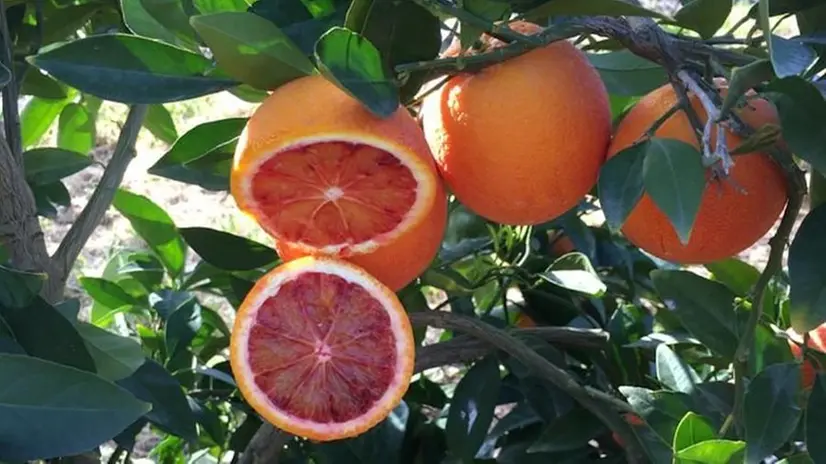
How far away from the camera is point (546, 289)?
3.28ft

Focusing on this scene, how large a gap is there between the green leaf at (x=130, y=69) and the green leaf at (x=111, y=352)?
0.52 ft

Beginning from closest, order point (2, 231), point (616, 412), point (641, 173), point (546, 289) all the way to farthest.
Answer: point (641, 173) → point (2, 231) → point (616, 412) → point (546, 289)

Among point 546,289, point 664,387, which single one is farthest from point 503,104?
point 546,289

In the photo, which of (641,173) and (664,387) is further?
(664,387)

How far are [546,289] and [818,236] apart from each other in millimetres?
501

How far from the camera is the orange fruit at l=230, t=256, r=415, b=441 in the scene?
0.56 meters

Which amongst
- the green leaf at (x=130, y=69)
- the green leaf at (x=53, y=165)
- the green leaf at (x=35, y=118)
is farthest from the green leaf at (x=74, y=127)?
the green leaf at (x=130, y=69)

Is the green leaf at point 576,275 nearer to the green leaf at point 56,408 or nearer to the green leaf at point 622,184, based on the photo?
the green leaf at point 622,184

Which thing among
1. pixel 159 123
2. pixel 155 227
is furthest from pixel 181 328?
pixel 159 123

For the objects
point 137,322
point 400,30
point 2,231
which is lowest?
point 137,322

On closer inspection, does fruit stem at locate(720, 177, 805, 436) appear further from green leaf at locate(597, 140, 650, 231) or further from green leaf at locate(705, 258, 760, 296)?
green leaf at locate(705, 258, 760, 296)

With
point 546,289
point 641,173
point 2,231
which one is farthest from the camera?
point 546,289

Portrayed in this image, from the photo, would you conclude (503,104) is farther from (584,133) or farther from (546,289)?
(546,289)

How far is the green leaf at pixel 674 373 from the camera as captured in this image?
2.32ft
